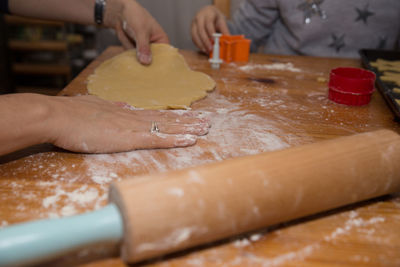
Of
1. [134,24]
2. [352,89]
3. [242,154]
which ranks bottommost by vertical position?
[242,154]

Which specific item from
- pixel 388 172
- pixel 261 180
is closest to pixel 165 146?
pixel 261 180

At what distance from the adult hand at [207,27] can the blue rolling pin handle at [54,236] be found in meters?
1.24

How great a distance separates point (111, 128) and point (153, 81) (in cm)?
50

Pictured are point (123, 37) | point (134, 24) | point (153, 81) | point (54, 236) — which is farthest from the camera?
point (123, 37)

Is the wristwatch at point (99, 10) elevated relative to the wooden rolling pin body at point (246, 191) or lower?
elevated

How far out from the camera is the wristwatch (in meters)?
1.46

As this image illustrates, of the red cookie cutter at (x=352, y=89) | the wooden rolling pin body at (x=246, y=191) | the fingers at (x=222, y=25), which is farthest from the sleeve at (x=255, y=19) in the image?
the wooden rolling pin body at (x=246, y=191)

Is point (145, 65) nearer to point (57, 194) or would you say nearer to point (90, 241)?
point (57, 194)

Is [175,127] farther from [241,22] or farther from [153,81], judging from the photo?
[241,22]

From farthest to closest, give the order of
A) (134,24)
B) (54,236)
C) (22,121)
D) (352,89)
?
(134,24) < (352,89) < (22,121) < (54,236)

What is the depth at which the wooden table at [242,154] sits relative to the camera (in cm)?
55

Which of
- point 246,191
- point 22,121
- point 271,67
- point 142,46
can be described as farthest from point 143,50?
point 246,191

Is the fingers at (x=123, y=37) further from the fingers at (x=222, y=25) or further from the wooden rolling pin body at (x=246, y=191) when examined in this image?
the wooden rolling pin body at (x=246, y=191)

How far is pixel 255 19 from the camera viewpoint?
194cm
